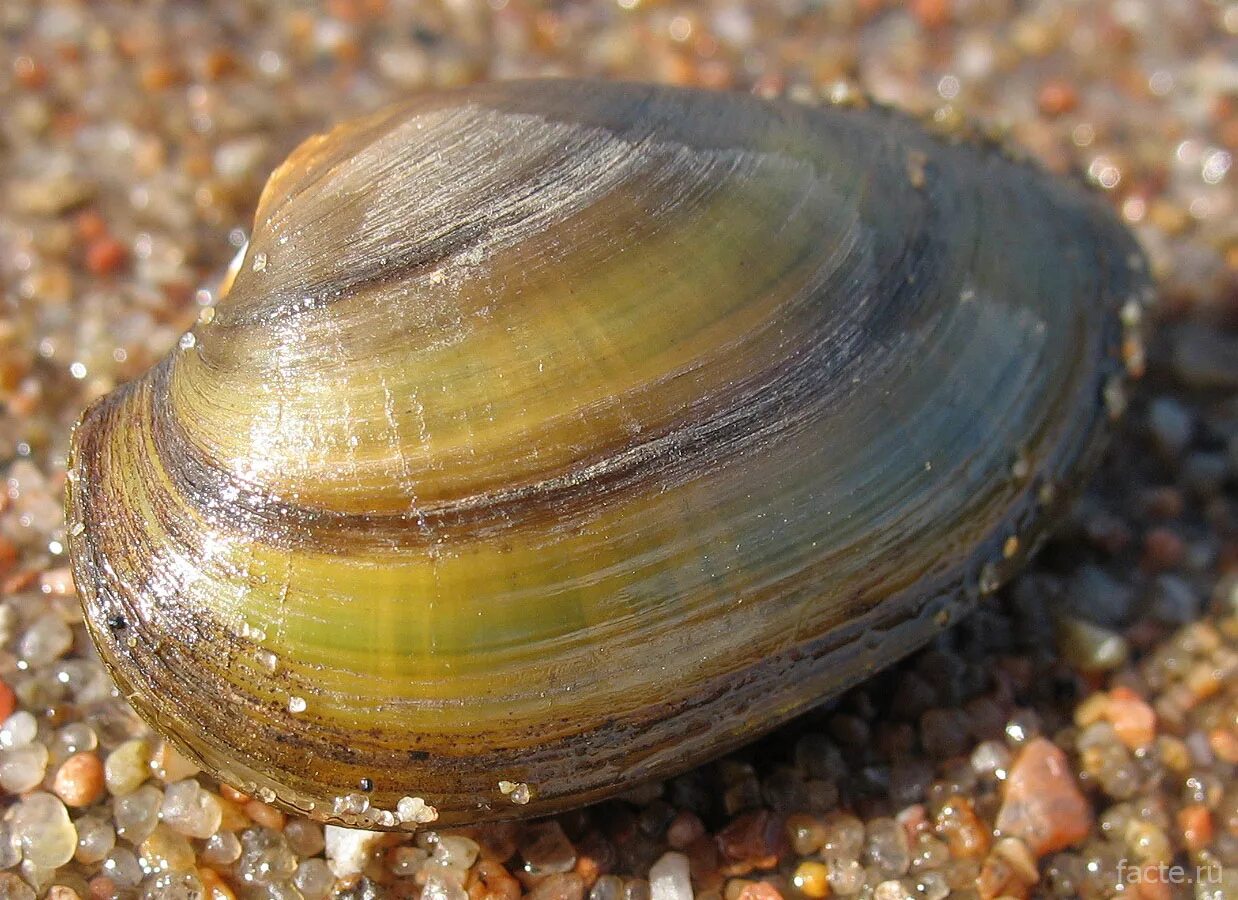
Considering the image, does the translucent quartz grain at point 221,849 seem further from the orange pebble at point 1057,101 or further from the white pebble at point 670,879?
the orange pebble at point 1057,101

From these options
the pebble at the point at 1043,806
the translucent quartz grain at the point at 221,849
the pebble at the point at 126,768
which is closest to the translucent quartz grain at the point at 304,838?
the translucent quartz grain at the point at 221,849

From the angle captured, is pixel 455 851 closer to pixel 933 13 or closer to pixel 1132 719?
pixel 1132 719

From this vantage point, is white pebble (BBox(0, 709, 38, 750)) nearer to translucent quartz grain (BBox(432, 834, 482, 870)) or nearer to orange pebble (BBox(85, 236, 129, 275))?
translucent quartz grain (BBox(432, 834, 482, 870))

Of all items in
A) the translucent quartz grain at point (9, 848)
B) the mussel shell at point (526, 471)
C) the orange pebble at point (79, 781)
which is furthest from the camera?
the orange pebble at point (79, 781)

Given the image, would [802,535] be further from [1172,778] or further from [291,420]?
[1172,778]

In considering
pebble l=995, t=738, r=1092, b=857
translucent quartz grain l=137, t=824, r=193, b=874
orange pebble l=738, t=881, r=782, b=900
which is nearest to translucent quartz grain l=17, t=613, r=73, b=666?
translucent quartz grain l=137, t=824, r=193, b=874

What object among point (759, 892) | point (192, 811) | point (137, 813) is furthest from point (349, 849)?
point (759, 892)
